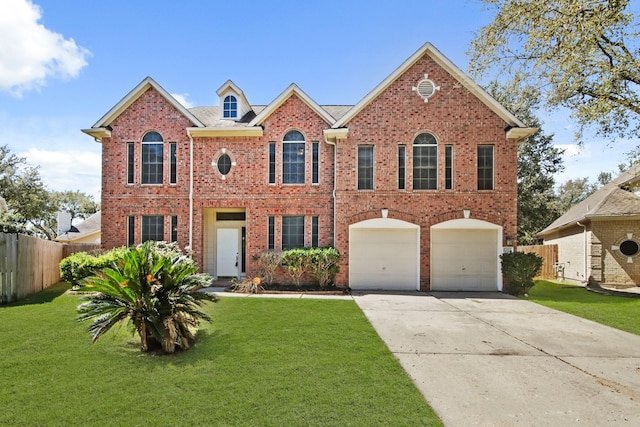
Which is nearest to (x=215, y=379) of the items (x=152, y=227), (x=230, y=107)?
(x=152, y=227)

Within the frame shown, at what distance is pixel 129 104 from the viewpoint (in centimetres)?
1559

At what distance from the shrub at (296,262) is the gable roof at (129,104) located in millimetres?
6131

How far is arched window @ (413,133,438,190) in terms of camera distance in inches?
577

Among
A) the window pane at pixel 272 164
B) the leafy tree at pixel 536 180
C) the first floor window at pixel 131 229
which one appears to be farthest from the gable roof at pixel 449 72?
the leafy tree at pixel 536 180

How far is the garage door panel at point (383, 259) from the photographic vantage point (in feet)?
48.0

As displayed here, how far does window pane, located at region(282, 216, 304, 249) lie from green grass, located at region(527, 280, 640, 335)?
8201 millimetres

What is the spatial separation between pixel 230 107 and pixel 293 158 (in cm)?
368

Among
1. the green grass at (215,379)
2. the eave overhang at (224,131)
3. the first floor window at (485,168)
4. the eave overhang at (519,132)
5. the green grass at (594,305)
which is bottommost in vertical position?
the green grass at (594,305)

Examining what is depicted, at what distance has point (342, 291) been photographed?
44.6 feet

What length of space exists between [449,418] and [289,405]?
5.96ft

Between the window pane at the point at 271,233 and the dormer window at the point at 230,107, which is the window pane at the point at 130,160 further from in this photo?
the window pane at the point at 271,233

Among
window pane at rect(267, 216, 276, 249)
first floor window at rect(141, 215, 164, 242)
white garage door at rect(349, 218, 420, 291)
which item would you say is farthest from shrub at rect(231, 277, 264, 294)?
first floor window at rect(141, 215, 164, 242)

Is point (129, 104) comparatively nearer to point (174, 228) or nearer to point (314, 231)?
point (174, 228)

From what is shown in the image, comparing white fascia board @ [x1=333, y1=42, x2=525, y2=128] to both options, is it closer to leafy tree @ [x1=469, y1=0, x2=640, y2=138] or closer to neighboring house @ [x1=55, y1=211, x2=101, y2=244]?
leafy tree @ [x1=469, y1=0, x2=640, y2=138]
